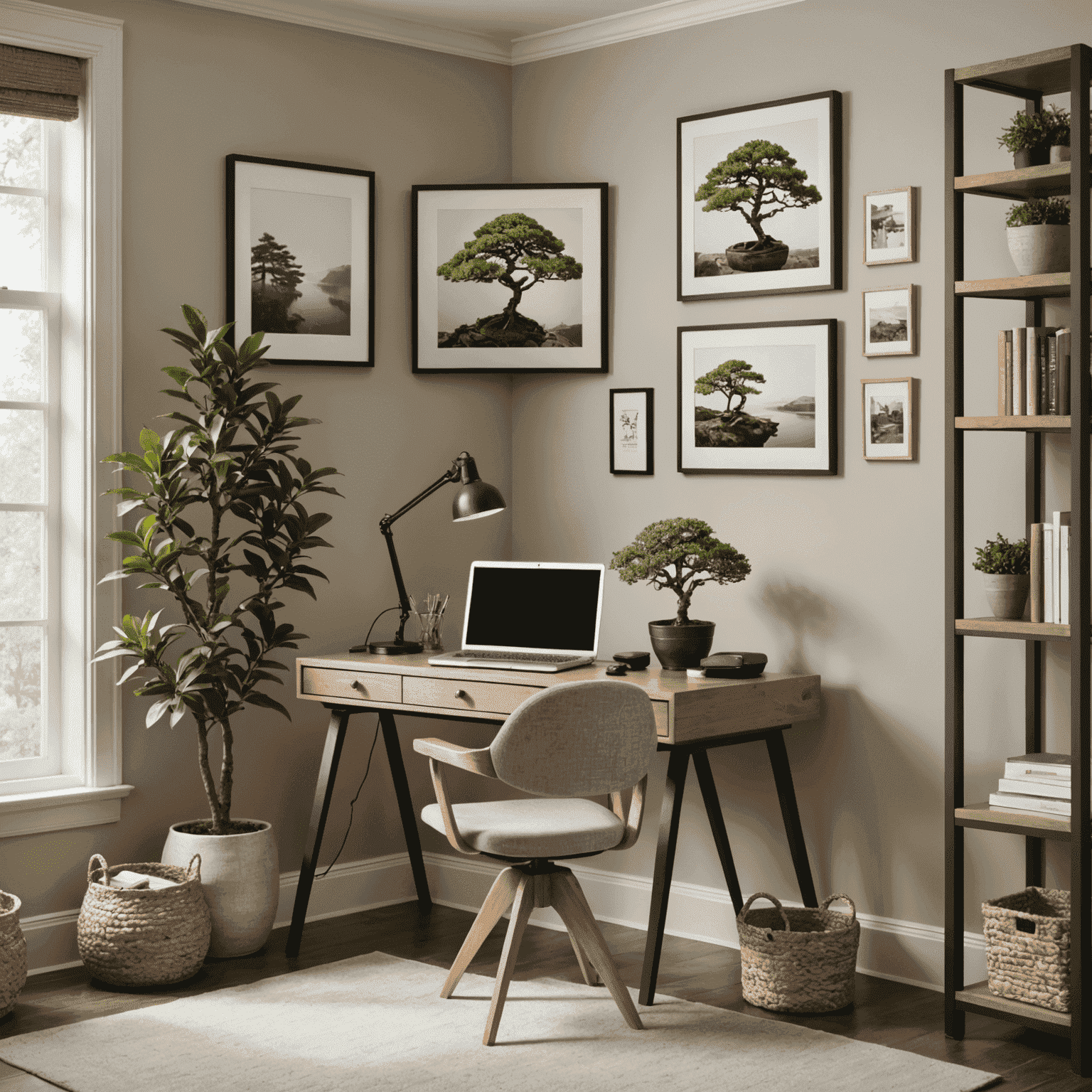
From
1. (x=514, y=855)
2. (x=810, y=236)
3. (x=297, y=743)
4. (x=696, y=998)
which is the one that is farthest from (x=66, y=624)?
(x=810, y=236)

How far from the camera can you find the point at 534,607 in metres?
4.20

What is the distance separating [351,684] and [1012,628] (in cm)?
185

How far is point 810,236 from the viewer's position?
13.3 feet

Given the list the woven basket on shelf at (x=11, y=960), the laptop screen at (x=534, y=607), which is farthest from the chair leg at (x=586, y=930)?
the woven basket on shelf at (x=11, y=960)

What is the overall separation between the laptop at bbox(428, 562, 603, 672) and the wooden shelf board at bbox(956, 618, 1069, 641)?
1079 millimetres

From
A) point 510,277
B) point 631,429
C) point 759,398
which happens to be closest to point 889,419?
point 759,398

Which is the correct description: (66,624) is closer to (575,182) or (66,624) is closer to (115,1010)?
(115,1010)

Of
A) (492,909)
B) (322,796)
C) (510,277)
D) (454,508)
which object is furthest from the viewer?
(510,277)

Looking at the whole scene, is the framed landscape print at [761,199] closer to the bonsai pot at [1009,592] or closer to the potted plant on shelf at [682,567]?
the potted plant on shelf at [682,567]

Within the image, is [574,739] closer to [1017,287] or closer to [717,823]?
[717,823]

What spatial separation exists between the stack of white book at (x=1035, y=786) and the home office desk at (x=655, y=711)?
668 mm

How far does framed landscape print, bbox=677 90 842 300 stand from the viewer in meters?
4.02

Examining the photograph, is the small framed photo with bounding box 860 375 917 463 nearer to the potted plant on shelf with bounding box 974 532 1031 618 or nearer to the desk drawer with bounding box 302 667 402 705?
the potted plant on shelf with bounding box 974 532 1031 618

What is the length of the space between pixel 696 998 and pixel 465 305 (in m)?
2.27
